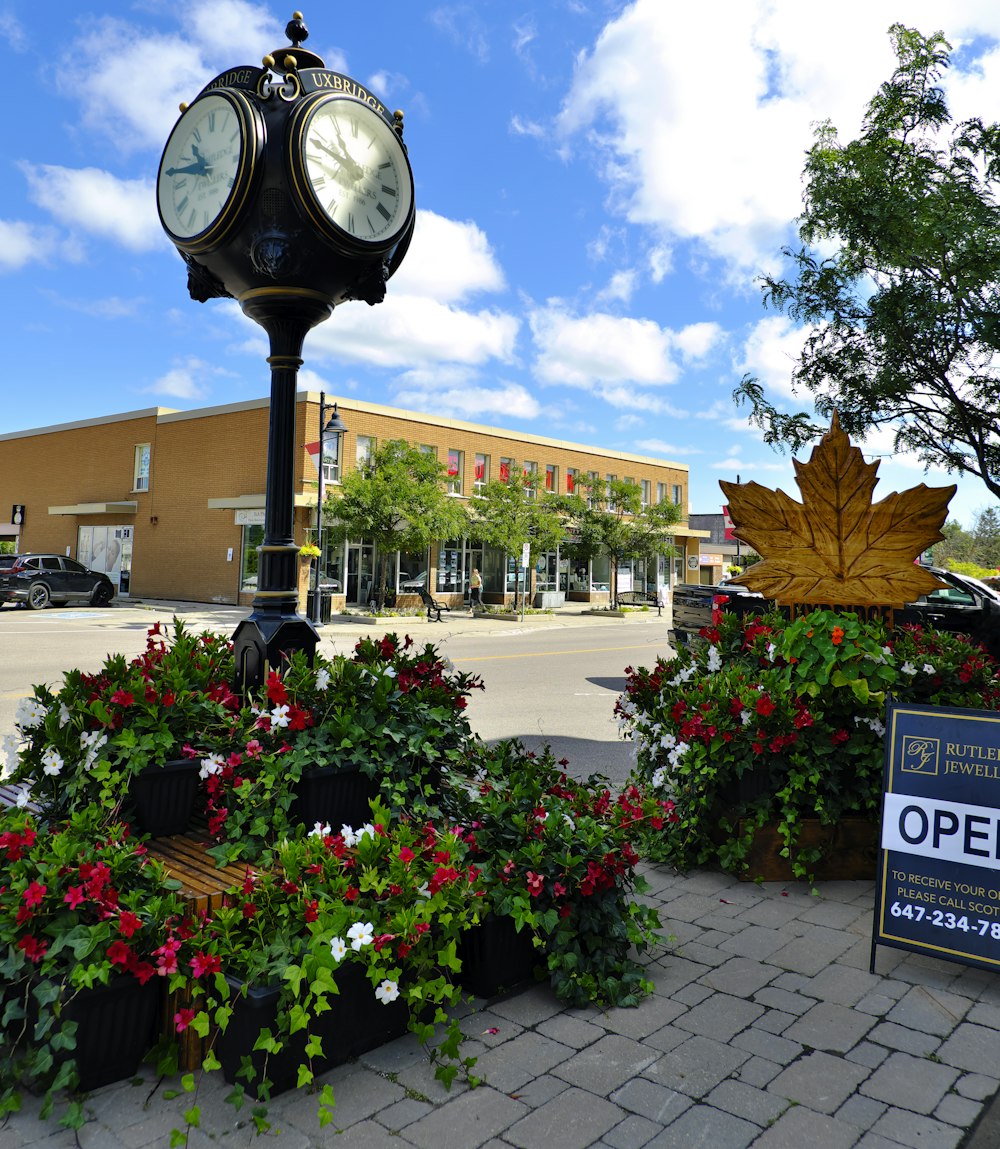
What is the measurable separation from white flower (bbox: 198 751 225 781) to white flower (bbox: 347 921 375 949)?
96 cm

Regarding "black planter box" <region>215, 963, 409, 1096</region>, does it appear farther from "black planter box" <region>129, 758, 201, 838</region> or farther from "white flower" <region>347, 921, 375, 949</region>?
"black planter box" <region>129, 758, 201, 838</region>

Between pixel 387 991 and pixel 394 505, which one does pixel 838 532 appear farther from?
pixel 394 505

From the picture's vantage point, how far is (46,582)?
27.0 m

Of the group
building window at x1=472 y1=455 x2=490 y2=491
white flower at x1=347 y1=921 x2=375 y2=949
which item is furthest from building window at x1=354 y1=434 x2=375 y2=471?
white flower at x1=347 y1=921 x2=375 y2=949

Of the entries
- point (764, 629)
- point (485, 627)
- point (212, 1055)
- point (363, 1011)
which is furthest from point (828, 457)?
point (485, 627)

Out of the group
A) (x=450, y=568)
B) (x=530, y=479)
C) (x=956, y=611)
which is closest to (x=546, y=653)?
(x=956, y=611)

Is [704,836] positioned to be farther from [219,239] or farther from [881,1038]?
[219,239]

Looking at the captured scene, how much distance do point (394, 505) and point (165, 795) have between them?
21748 millimetres

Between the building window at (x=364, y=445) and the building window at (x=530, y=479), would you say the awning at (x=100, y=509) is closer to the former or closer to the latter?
the building window at (x=364, y=445)

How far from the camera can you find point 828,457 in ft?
18.4

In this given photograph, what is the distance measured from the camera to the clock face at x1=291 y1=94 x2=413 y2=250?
354 cm

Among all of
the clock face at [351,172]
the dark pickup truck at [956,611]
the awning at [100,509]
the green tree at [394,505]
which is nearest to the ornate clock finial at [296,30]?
the clock face at [351,172]

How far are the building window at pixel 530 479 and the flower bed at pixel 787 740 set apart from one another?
1198 inches

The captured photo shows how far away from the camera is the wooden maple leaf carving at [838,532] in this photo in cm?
549
